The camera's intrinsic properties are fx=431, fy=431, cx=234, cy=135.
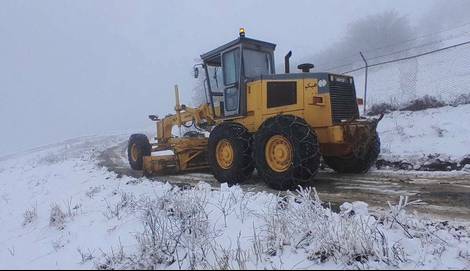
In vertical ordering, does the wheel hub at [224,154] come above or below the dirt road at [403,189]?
above

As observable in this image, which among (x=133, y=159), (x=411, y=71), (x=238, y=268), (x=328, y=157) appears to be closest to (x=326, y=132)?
(x=328, y=157)

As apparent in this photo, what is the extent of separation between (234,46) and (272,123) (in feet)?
8.34

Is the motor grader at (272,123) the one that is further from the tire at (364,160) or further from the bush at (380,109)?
the bush at (380,109)

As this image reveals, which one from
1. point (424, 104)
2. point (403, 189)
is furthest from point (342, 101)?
point (424, 104)

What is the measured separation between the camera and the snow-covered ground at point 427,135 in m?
9.28

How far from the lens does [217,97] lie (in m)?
10.6

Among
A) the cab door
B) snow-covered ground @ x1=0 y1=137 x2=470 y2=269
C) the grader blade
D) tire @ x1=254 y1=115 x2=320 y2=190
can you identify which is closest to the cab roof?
the cab door

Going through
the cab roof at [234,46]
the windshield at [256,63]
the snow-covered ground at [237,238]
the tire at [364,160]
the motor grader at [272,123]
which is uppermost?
the cab roof at [234,46]

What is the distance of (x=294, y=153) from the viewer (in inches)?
285

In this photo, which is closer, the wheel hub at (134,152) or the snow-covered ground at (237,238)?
the snow-covered ground at (237,238)

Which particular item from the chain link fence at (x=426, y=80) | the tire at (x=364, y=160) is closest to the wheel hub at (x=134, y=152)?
the tire at (x=364, y=160)

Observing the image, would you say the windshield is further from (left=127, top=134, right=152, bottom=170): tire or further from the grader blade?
(left=127, top=134, right=152, bottom=170): tire

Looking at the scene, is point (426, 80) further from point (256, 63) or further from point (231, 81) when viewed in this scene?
point (231, 81)

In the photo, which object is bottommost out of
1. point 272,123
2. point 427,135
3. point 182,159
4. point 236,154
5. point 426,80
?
point 182,159
